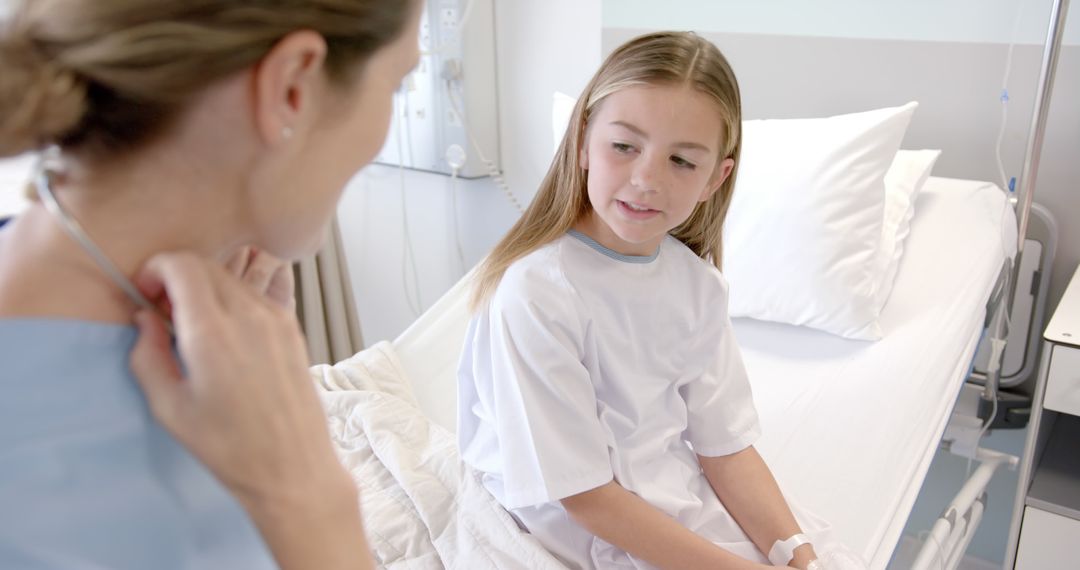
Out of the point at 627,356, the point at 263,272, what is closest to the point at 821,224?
the point at 627,356

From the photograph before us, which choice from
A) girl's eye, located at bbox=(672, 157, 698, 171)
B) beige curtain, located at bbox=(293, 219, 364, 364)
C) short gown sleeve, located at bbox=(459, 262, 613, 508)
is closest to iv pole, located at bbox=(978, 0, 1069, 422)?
girl's eye, located at bbox=(672, 157, 698, 171)

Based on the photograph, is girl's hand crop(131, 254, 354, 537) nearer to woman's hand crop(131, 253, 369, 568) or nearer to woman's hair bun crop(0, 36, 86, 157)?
woman's hand crop(131, 253, 369, 568)

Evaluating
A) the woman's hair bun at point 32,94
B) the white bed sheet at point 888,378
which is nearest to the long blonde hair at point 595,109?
the white bed sheet at point 888,378

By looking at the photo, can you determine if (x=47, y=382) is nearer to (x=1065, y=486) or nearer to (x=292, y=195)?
(x=292, y=195)

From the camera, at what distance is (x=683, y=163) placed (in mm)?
1190

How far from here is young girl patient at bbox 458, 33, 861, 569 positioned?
111 centimetres

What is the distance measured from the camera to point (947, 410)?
1.61 metres

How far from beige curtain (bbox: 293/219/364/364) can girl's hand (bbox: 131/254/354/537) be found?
1919 millimetres

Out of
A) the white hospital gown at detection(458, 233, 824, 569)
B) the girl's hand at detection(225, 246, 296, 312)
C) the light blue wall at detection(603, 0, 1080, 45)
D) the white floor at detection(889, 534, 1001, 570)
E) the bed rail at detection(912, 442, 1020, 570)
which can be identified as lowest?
the white floor at detection(889, 534, 1001, 570)

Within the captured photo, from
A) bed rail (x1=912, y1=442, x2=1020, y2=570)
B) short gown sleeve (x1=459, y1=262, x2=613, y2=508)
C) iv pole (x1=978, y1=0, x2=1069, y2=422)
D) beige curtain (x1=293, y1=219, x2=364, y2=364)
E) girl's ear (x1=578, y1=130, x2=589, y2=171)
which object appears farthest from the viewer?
Answer: beige curtain (x1=293, y1=219, x2=364, y2=364)

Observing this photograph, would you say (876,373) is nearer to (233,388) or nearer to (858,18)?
(858,18)

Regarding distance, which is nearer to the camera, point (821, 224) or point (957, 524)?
point (957, 524)

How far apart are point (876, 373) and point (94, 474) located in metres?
1.51

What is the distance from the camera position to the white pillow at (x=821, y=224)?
1818 mm
